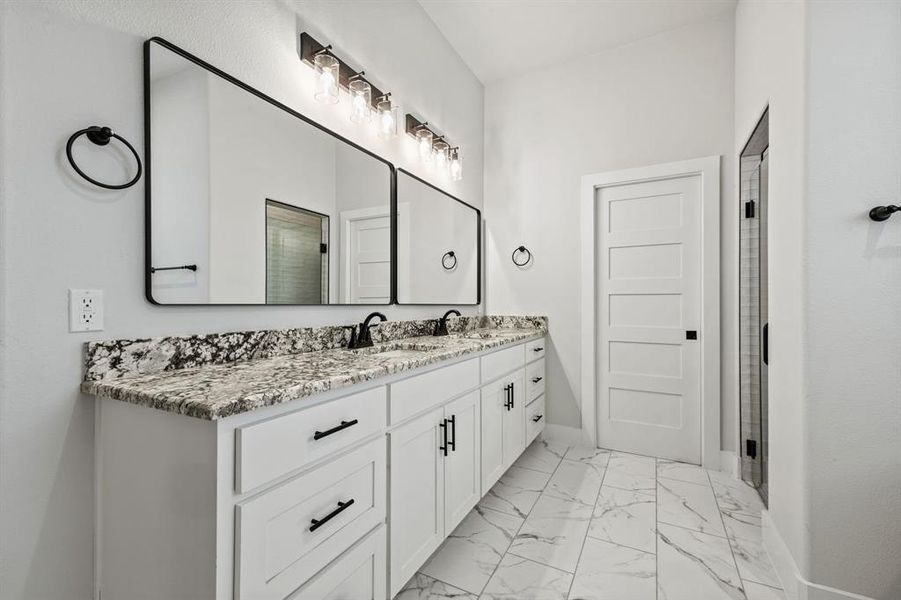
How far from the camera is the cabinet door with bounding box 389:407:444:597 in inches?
52.5

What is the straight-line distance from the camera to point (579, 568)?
5.36 feet

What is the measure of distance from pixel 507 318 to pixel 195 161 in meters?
2.42

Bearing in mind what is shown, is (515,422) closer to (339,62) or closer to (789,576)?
(789,576)

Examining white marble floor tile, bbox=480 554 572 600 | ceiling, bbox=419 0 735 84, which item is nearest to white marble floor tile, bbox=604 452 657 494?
white marble floor tile, bbox=480 554 572 600

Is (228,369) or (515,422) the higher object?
(228,369)

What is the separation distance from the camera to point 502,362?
7.40 feet

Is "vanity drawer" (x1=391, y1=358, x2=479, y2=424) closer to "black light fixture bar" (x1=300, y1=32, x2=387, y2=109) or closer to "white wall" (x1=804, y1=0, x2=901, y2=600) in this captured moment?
"white wall" (x1=804, y1=0, x2=901, y2=600)

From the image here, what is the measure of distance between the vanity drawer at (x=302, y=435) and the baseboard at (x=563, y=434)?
85.5 inches

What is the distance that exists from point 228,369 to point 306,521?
0.53 m

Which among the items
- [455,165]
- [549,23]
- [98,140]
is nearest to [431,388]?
[98,140]

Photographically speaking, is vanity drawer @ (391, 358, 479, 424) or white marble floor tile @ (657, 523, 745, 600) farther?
white marble floor tile @ (657, 523, 745, 600)

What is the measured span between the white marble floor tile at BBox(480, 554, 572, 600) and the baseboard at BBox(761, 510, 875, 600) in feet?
2.52

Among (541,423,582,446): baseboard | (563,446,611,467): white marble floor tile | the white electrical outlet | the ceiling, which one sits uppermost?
the ceiling

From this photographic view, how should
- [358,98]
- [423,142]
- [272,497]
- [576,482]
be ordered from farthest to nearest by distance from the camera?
[423,142]
[576,482]
[358,98]
[272,497]
